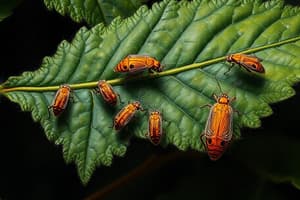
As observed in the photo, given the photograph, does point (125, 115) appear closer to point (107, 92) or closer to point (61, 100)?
point (107, 92)

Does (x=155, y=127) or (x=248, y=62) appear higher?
(x=248, y=62)

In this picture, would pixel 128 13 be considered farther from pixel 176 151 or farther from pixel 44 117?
pixel 176 151

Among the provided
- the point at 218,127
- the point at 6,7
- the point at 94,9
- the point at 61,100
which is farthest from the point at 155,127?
the point at 6,7

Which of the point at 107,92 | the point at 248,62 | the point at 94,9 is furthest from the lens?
the point at 94,9

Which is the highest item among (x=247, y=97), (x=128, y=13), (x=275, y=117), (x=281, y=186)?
(x=128, y=13)

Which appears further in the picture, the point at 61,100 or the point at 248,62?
the point at 61,100

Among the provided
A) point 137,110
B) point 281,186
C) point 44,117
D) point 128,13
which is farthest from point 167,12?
point 281,186
